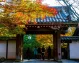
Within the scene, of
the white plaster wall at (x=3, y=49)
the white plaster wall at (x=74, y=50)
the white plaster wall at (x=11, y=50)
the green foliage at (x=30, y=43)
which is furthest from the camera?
the green foliage at (x=30, y=43)

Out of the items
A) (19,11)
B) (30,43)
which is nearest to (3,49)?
(30,43)

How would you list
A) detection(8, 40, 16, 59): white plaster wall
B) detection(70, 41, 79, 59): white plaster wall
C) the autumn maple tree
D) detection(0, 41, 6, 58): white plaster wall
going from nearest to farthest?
the autumn maple tree
detection(8, 40, 16, 59): white plaster wall
detection(0, 41, 6, 58): white plaster wall
detection(70, 41, 79, 59): white plaster wall

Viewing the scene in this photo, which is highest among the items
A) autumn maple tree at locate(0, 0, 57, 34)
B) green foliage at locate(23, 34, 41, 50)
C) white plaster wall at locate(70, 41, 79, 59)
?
autumn maple tree at locate(0, 0, 57, 34)

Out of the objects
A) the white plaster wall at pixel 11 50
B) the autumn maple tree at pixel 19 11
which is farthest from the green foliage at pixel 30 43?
the autumn maple tree at pixel 19 11

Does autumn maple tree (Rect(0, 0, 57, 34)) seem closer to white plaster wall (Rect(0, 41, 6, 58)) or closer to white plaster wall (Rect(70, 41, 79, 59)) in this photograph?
white plaster wall (Rect(0, 41, 6, 58))

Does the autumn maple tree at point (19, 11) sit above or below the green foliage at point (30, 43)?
above

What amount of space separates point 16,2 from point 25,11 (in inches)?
26.2

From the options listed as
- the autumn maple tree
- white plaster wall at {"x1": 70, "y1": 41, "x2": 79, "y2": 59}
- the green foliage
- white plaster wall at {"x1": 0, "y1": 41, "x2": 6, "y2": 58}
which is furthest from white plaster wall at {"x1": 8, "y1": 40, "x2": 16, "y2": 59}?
the autumn maple tree

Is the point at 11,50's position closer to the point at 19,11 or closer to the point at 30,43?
the point at 30,43

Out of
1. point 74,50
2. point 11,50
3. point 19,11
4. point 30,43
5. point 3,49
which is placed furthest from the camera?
point 30,43

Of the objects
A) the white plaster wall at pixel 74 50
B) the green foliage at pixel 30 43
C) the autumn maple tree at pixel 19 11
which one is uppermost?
the autumn maple tree at pixel 19 11

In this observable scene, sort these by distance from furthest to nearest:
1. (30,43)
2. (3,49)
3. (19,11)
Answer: (30,43) < (3,49) < (19,11)

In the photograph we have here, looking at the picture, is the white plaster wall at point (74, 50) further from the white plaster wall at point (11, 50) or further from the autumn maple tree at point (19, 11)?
the autumn maple tree at point (19, 11)

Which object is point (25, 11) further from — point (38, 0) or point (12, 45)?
point (12, 45)
